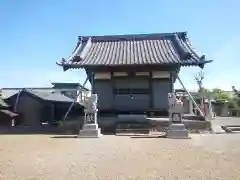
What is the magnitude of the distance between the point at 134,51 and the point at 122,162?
39.8 ft

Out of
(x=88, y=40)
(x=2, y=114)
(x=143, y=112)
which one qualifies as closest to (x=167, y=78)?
(x=143, y=112)

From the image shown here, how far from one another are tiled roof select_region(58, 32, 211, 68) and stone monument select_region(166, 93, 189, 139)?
3306 millimetres

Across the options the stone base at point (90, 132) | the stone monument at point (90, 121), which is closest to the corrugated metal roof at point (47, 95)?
the stone monument at point (90, 121)

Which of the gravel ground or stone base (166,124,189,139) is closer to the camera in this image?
the gravel ground

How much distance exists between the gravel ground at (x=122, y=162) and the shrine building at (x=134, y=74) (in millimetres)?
6818

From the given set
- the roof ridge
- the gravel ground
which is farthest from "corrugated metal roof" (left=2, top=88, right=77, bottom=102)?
the gravel ground

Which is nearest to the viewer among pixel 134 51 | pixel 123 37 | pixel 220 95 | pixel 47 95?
pixel 134 51

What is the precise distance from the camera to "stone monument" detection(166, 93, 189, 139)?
1237cm

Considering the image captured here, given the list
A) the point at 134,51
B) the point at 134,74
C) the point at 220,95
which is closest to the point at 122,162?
the point at 134,74

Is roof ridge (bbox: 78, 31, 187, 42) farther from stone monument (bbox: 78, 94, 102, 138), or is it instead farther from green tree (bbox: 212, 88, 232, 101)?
green tree (bbox: 212, 88, 232, 101)

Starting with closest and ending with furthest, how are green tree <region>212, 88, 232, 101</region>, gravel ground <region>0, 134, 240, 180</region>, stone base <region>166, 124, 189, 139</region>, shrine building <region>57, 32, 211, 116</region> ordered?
gravel ground <region>0, 134, 240, 180</region>, stone base <region>166, 124, 189, 139</region>, shrine building <region>57, 32, 211, 116</region>, green tree <region>212, 88, 232, 101</region>

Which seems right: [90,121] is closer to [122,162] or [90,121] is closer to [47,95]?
[122,162]

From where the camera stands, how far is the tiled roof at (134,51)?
16062 millimetres

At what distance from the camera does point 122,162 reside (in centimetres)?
711
